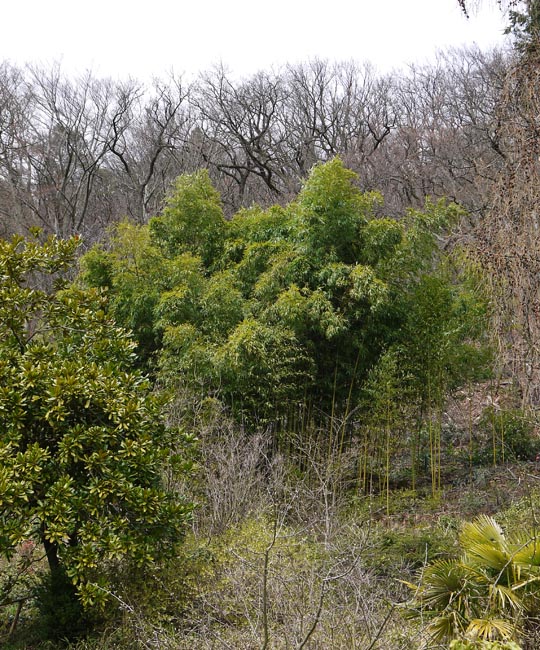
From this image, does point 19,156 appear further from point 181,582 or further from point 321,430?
point 181,582

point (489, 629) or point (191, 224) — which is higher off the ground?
point (191, 224)

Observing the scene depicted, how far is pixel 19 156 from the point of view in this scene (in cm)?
1966

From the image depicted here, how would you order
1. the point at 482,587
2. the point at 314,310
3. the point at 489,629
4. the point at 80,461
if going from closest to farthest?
the point at 489,629 → the point at 482,587 → the point at 80,461 → the point at 314,310

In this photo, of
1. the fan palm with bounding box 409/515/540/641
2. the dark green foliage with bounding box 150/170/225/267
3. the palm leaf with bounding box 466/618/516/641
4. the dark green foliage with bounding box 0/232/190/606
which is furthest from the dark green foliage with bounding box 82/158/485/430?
the palm leaf with bounding box 466/618/516/641

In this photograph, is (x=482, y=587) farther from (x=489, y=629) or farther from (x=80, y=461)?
(x=80, y=461)

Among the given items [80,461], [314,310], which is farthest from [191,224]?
[80,461]

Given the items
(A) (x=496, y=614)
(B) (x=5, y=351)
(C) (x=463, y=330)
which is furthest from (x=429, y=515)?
(B) (x=5, y=351)

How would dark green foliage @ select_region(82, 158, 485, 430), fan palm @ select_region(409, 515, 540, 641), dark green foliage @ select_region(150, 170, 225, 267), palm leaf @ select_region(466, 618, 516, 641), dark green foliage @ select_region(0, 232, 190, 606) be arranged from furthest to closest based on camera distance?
dark green foliage @ select_region(150, 170, 225, 267) < dark green foliage @ select_region(82, 158, 485, 430) < dark green foliage @ select_region(0, 232, 190, 606) < fan palm @ select_region(409, 515, 540, 641) < palm leaf @ select_region(466, 618, 516, 641)

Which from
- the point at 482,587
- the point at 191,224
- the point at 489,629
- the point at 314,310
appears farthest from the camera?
the point at 191,224

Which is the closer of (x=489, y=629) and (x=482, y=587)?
(x=489, y=629)

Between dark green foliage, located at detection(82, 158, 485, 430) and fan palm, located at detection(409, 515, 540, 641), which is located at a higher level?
dark green foliage, located at detection(82, 158, 485, 430)

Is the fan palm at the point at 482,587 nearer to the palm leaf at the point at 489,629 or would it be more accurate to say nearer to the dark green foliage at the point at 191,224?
the palm leaf at the point at 489,629

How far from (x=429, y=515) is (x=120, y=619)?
4.27 meters

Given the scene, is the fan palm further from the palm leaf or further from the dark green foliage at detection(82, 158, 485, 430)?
the dark green foliage at detection(82, 158, 485, 430)
